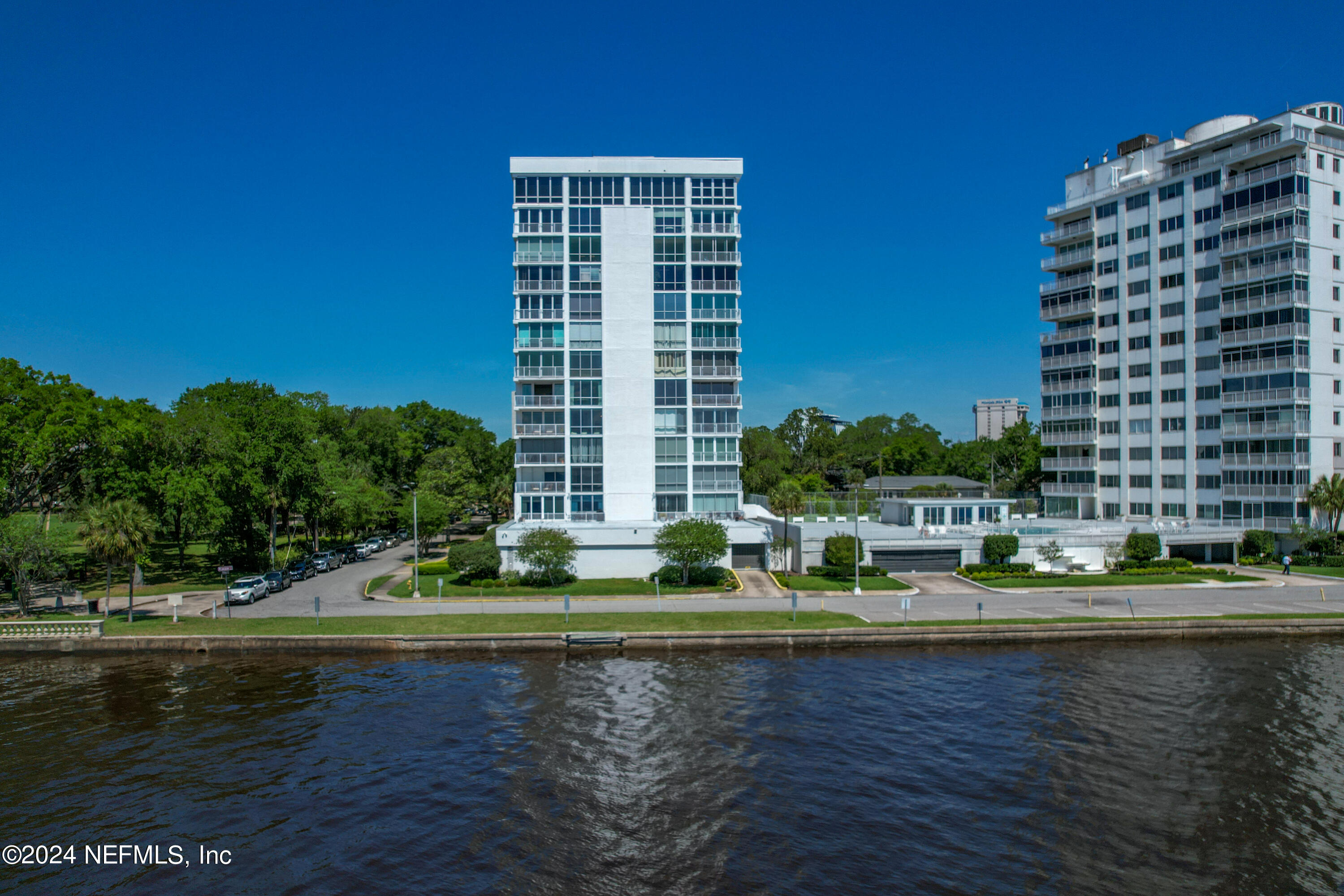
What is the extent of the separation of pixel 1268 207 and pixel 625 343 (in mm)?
52819

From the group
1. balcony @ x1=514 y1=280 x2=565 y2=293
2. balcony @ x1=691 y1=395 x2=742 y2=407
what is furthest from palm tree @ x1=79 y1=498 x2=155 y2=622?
balcony @ x1=691 y1=395 x2=742 y2=407

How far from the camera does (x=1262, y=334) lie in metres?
57.6

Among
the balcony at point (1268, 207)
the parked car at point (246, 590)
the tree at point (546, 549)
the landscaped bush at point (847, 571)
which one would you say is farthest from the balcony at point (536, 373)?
the balcony at point (1268, 207)

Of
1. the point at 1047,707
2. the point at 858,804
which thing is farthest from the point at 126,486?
the point at 1047,707

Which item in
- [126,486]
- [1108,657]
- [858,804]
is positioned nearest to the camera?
[858,804]

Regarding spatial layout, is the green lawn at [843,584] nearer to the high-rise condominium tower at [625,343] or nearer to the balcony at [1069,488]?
the high-rise condominium tower at [625,343]

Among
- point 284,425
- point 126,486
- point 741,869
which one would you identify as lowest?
point 741,869

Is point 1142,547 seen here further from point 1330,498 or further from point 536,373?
point 536,373

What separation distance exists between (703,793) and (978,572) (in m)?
35.5

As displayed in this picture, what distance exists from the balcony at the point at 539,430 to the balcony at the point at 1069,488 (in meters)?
51.0

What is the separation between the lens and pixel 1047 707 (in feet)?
89.7

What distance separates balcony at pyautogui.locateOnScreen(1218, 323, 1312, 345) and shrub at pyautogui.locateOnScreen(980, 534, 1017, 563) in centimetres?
2758

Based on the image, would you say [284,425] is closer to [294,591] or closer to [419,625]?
[294,591]

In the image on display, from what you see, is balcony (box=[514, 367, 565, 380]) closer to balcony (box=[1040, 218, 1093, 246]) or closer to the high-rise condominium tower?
the high-rise condominium tower
